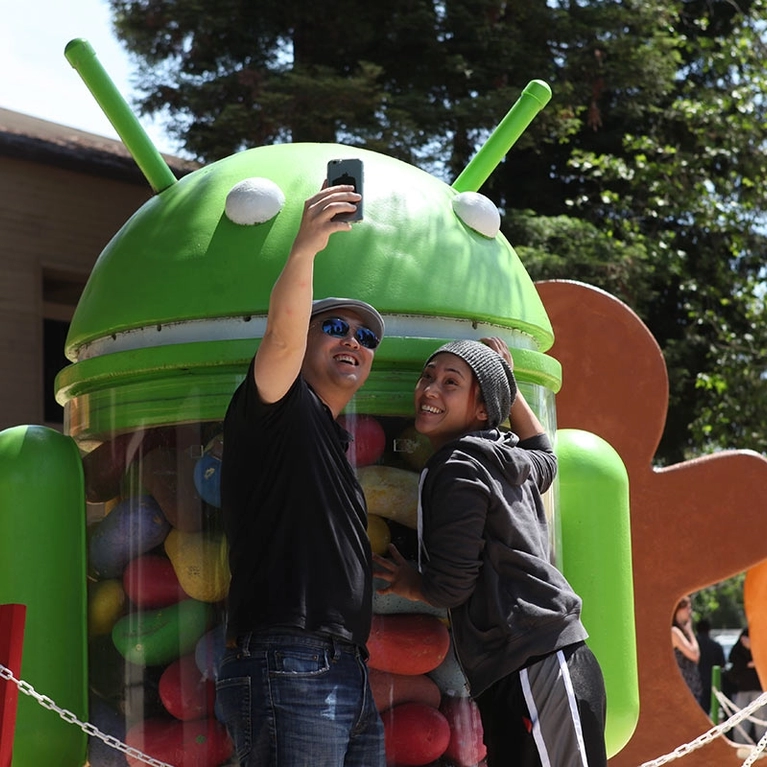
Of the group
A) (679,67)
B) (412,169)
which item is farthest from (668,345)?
(412,169)

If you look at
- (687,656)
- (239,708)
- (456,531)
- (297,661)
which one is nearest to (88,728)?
(239,708)

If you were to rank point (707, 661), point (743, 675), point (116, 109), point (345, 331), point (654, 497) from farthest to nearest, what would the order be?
point (707, 661) < point (743, 675) < point (654, 497) < point (116, 109) < point (345, 331)

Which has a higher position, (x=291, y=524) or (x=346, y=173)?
(x=346, y=173)

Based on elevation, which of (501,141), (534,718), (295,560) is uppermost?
(501,141)

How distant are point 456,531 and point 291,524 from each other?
16.7 inches

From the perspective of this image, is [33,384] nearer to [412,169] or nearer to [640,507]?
[640,507]

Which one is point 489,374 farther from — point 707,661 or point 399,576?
point 707,661

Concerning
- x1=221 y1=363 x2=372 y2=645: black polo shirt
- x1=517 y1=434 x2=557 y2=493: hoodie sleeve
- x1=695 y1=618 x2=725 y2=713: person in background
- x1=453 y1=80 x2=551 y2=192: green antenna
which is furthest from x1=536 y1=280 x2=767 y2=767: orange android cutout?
x1=695 y1=618 x2=725 y2=713: person in background

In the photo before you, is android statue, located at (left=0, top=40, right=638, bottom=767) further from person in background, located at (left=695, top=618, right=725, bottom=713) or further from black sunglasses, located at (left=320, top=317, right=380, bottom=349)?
person in background, located at (left=695, top=618, right=725, bottom=713)

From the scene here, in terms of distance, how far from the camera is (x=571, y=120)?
12.1 meters

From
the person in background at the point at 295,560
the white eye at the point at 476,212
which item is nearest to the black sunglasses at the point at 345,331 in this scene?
the person in background at the point at 295,560

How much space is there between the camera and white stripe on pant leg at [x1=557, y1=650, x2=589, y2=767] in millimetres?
3104

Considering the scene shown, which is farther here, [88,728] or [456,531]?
[88,728]

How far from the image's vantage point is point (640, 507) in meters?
5.88
